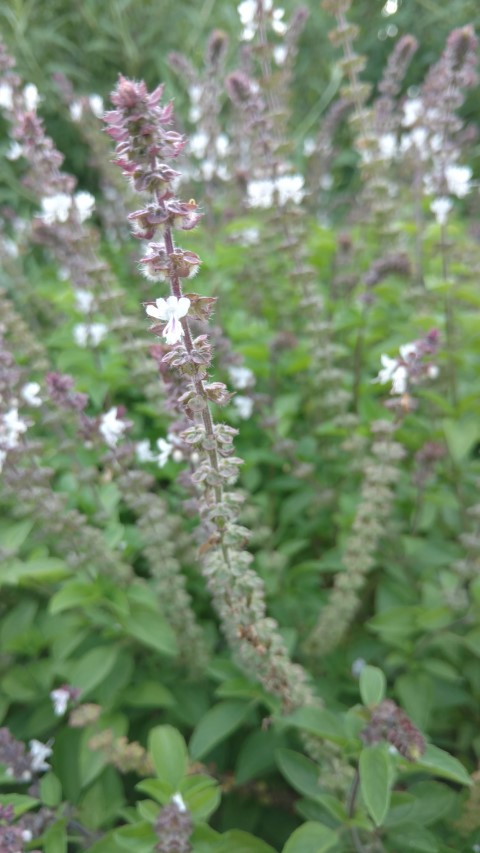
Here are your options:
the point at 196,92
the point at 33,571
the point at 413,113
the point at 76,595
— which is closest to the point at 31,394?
the point at 33,571

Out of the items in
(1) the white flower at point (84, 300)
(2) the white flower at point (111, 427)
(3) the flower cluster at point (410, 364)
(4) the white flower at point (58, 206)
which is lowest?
(2) the white flower at point (111, 427)

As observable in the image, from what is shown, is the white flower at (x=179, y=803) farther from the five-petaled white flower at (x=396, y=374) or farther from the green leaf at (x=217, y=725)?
the five-petaled white flower at (x=396, y=374)

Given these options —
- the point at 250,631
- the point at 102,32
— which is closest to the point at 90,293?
the point at 250,631

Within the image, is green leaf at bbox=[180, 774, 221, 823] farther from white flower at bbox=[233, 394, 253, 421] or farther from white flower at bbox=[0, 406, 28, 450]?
white flower at bbox=[233, 394, 253, 421]

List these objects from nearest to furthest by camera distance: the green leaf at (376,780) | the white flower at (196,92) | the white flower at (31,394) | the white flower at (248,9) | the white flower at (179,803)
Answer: the green leaf at (376,780) < the white flower at (179,803) < the white flower at (31,394) < the white flower at (248,9) < the white flower at (196,92)

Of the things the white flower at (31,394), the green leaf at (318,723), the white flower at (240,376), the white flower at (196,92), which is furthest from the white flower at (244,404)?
the white flower at (196,92)
